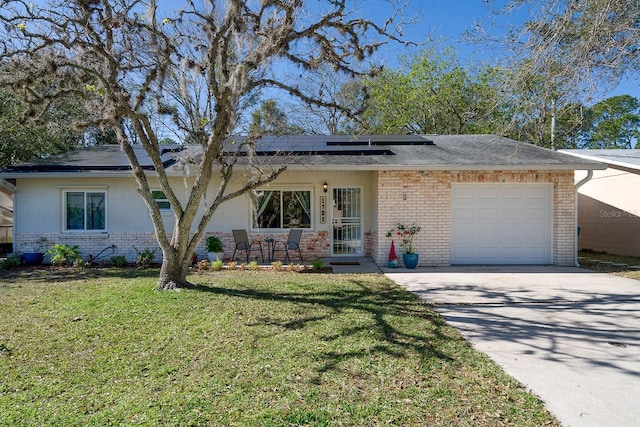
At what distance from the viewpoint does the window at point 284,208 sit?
37.6 feet

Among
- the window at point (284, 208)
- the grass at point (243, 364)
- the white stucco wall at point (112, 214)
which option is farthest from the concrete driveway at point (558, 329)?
the white stucco wall at point (112, 214)

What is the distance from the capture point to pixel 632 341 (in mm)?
4547

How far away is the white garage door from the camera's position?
1030 centimetres

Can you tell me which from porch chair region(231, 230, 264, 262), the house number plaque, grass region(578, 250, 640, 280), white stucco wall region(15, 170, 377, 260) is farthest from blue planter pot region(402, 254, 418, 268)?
grass region(578, 250, 640, 280)

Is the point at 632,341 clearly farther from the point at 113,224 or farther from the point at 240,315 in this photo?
the point at 113,224

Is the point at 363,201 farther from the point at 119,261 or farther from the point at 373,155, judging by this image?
the point at 119,261

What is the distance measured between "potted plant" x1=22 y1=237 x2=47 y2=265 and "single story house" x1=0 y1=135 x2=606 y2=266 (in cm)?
18

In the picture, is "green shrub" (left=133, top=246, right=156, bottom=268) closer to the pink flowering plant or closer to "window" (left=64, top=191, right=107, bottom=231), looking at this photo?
"window" (left=64, top=191, right=107, bottom=231)

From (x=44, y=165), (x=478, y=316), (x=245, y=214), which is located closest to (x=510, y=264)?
(x=478, y=316)

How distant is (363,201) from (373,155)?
1506 mm

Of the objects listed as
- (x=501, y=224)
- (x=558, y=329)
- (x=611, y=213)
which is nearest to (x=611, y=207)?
(x=611, y=213)

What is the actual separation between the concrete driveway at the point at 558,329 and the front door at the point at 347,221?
287 centimetres

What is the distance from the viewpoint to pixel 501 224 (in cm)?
1034

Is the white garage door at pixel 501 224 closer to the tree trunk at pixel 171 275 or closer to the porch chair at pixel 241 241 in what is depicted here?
the porch chair at pixel 241 241
